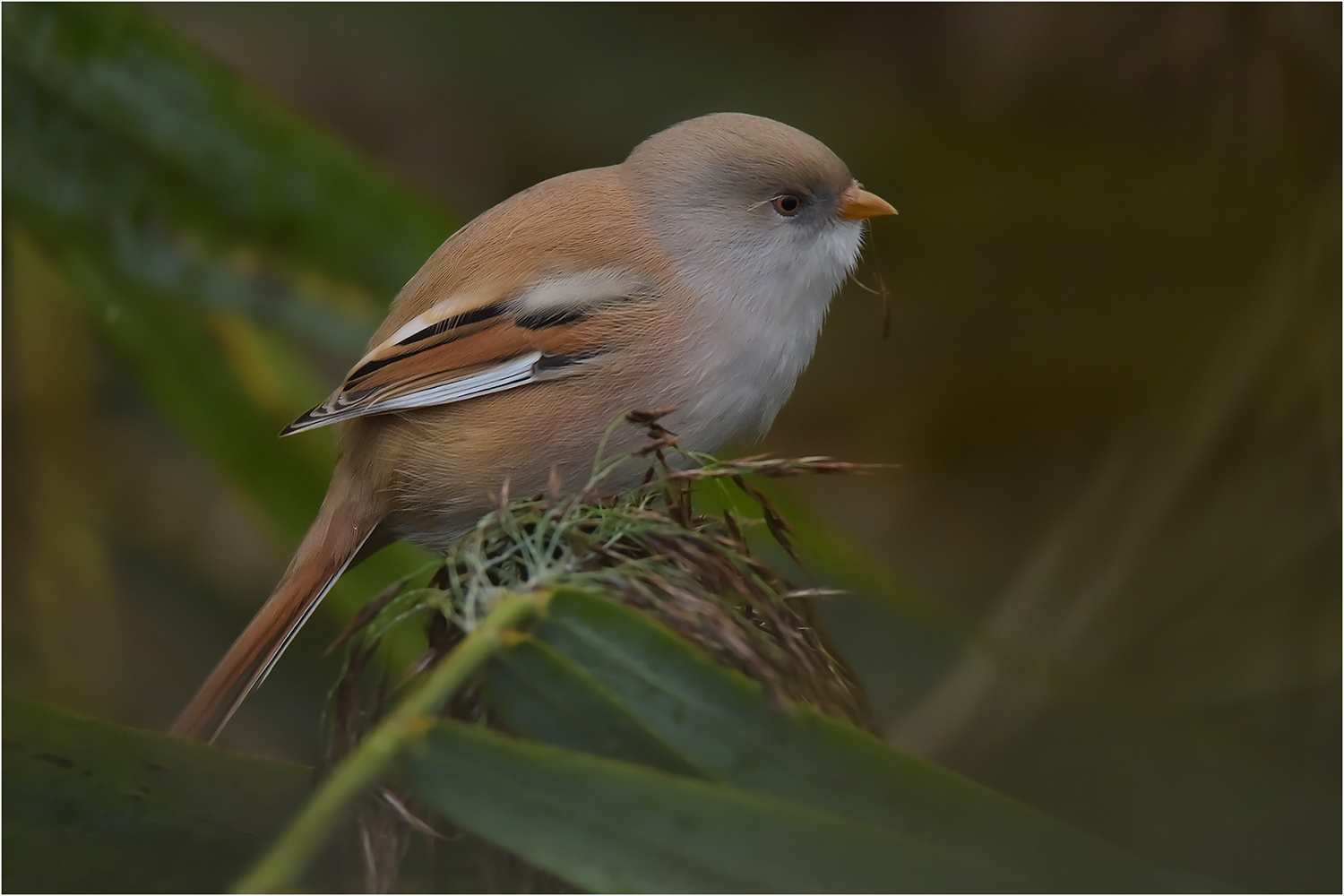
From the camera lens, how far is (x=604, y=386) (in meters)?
1.66

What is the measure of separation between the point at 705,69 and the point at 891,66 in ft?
1.64

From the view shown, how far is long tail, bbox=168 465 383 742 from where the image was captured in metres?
1.44

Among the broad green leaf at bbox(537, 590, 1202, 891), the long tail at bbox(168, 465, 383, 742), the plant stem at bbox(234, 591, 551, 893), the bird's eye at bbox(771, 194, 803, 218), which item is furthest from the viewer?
the bird's eye at bbox(771, 194, 803, 218)

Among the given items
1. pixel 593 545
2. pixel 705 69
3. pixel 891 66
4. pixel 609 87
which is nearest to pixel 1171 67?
pixel 891 66

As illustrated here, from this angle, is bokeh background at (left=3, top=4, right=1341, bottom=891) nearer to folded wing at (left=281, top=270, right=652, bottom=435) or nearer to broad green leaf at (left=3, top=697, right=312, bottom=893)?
folded wing at (left=281, top=270, right=652, bottom=435)

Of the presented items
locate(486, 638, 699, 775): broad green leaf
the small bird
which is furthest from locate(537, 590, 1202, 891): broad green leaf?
the small bird

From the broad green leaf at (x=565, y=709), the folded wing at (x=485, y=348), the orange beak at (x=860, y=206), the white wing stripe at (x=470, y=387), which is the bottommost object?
the broad green leaf at (x=565, y=709)

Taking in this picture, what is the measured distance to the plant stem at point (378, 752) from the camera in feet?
2.53

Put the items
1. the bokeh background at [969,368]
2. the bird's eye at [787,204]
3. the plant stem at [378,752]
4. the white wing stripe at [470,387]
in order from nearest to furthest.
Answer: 1. the plant stem at [378,752]
2. the white wing stripe at [470,387]
3. the bird's eye at [787,204]
4. the bokeh background at [969,368]

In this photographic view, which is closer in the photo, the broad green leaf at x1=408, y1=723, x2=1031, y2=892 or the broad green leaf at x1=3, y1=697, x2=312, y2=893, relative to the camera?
the broad green leaf at x1=408, y1=723, x2=1031, y2=892

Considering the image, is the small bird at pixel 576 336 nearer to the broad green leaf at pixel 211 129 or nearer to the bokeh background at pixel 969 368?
the broad green leaf at pixel 211 129

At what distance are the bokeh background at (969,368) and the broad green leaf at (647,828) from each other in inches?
43.5

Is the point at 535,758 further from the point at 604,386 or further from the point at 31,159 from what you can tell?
the point at 31,159

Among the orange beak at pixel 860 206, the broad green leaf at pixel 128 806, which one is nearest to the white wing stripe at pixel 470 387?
the orange beak at pixel 860 206
